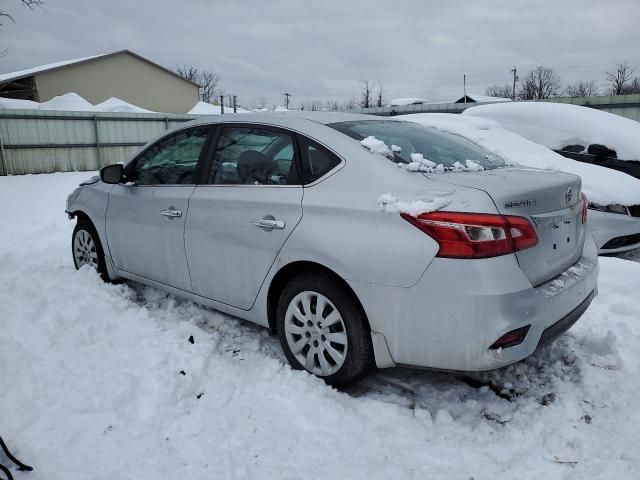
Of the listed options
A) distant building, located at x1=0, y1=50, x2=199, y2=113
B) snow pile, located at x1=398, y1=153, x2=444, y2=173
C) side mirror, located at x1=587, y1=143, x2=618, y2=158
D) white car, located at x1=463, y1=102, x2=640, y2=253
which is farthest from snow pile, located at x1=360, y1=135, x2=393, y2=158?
distant building, located at x1=0, y1=50, x2=199, y2=113

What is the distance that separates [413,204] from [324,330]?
2.95 feet

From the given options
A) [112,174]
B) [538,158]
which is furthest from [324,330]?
[538,158]

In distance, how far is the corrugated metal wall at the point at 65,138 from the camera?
46.5ft

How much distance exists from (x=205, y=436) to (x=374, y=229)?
1329 mm

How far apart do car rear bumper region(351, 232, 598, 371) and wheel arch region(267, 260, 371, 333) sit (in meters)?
0.10

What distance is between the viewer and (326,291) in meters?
2.68

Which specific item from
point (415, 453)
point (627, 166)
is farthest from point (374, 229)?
point (627, 166)

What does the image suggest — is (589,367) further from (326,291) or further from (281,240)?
(281,240)

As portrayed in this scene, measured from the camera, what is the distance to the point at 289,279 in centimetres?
294

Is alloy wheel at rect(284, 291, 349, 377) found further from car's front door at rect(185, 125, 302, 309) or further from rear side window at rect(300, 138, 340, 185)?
rear side window at rect(300, 138, 340, 185)

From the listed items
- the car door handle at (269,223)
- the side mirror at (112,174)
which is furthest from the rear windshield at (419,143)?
the side mirror at (112,174)

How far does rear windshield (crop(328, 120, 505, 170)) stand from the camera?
2.82 m

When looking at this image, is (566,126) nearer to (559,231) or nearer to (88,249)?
(559,231)

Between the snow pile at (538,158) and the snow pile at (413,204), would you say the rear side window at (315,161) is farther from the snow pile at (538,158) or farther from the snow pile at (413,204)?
the snow pile at (538,158)
